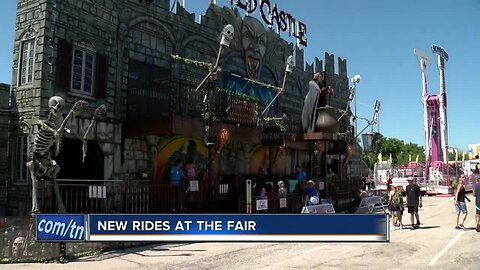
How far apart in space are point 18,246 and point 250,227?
19.5 feet

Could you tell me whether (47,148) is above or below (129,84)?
below

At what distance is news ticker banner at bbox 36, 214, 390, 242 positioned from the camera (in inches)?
221

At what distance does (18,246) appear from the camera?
30.5 feet

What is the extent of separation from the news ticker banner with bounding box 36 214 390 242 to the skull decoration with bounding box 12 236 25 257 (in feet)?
13.0

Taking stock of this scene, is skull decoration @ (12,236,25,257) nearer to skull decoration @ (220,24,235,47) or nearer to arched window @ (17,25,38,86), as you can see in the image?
arched window @ (17,25,38,86)

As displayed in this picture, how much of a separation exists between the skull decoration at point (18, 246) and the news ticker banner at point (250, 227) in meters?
3.96

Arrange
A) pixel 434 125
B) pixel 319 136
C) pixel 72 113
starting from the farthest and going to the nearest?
pixel 434 125 → pixel 319 136 → pixel 72 113

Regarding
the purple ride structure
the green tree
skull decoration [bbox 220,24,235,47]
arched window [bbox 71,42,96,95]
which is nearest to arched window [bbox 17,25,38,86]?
arched window [bbox 71,42,96,95]

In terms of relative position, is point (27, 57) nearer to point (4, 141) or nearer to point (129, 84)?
point (4, 141)

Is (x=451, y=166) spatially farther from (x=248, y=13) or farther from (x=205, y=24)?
(x=205, y=24)

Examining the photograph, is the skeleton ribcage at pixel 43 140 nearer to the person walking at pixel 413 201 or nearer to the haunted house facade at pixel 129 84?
the haunted house facade at pixel 129 84

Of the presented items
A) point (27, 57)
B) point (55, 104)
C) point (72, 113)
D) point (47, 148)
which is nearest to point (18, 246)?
point (47, 148)

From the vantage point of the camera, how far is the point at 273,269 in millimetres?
8297

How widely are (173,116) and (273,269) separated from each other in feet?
20.2
